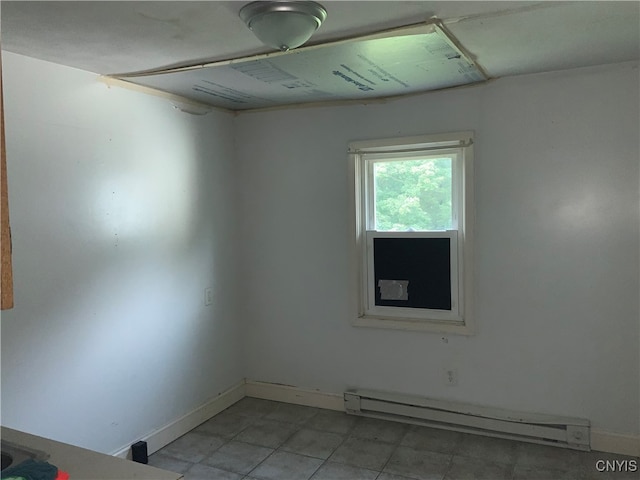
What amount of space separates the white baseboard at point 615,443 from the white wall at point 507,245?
0.05 meters

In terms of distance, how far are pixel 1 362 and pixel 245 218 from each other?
6.40 ft

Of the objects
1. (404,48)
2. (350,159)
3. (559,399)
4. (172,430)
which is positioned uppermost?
(404,48)

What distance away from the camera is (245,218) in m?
3.87

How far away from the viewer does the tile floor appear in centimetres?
274

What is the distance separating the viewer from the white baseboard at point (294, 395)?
363cm

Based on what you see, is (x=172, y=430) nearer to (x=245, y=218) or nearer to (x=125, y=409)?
(x=125, y=409)

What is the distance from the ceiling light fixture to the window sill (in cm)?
204

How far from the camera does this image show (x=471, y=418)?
318 centimetres

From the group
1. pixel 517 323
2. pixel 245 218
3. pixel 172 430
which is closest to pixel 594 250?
pixel 517 323

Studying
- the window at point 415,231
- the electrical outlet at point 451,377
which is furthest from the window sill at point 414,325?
the electrical outlet at point 451,377

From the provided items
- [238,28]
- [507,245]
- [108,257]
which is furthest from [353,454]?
[238,28]

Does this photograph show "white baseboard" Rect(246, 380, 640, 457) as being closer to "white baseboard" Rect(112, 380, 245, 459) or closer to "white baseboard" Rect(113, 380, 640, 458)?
"white baseboard" Rect(113, 380, 640, 458)

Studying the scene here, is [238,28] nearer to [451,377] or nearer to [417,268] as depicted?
[417,268]

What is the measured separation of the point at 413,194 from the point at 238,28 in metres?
1.72
